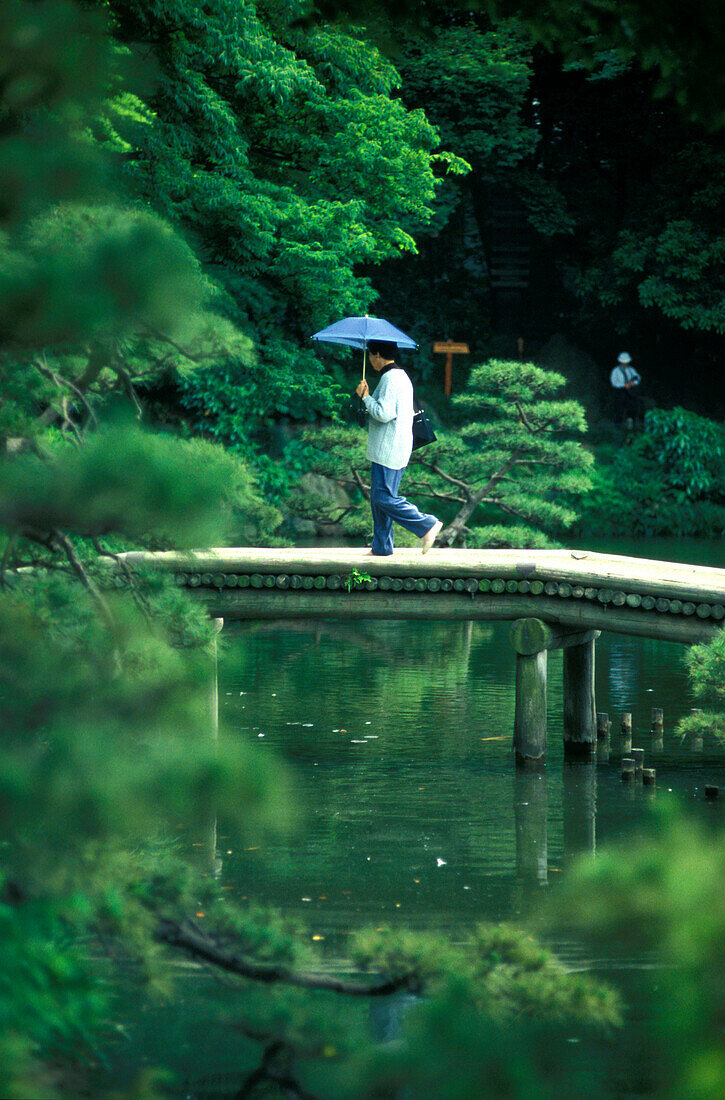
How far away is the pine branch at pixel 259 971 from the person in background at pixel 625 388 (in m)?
23.6

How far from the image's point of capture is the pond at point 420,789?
5973 millimetres

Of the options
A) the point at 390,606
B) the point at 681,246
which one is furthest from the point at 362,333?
the point at 681,246

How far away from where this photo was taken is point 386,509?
8805 mm

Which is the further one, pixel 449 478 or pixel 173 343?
pixel 449 478

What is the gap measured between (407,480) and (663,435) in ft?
39.2

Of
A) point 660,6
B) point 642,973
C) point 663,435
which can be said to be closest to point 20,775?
point 660,6

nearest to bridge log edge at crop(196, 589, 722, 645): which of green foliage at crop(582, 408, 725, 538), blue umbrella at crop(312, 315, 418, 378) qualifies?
blue umbrella at crop(312, 315, 418, 378)

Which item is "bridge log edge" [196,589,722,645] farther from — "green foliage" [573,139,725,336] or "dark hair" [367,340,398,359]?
"green foliage" [573,139,725,336]

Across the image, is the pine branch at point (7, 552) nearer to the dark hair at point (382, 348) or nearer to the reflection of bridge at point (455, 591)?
the reflection of bridge at point (455, 591)

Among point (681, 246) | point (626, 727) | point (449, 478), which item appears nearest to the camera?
point (626, 727)

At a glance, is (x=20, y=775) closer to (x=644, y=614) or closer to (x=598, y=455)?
(x=644, y=614)

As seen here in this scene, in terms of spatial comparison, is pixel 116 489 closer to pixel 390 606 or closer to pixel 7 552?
pixel 7 552

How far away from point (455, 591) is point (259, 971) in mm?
5791

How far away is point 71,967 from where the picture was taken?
8.70ft
